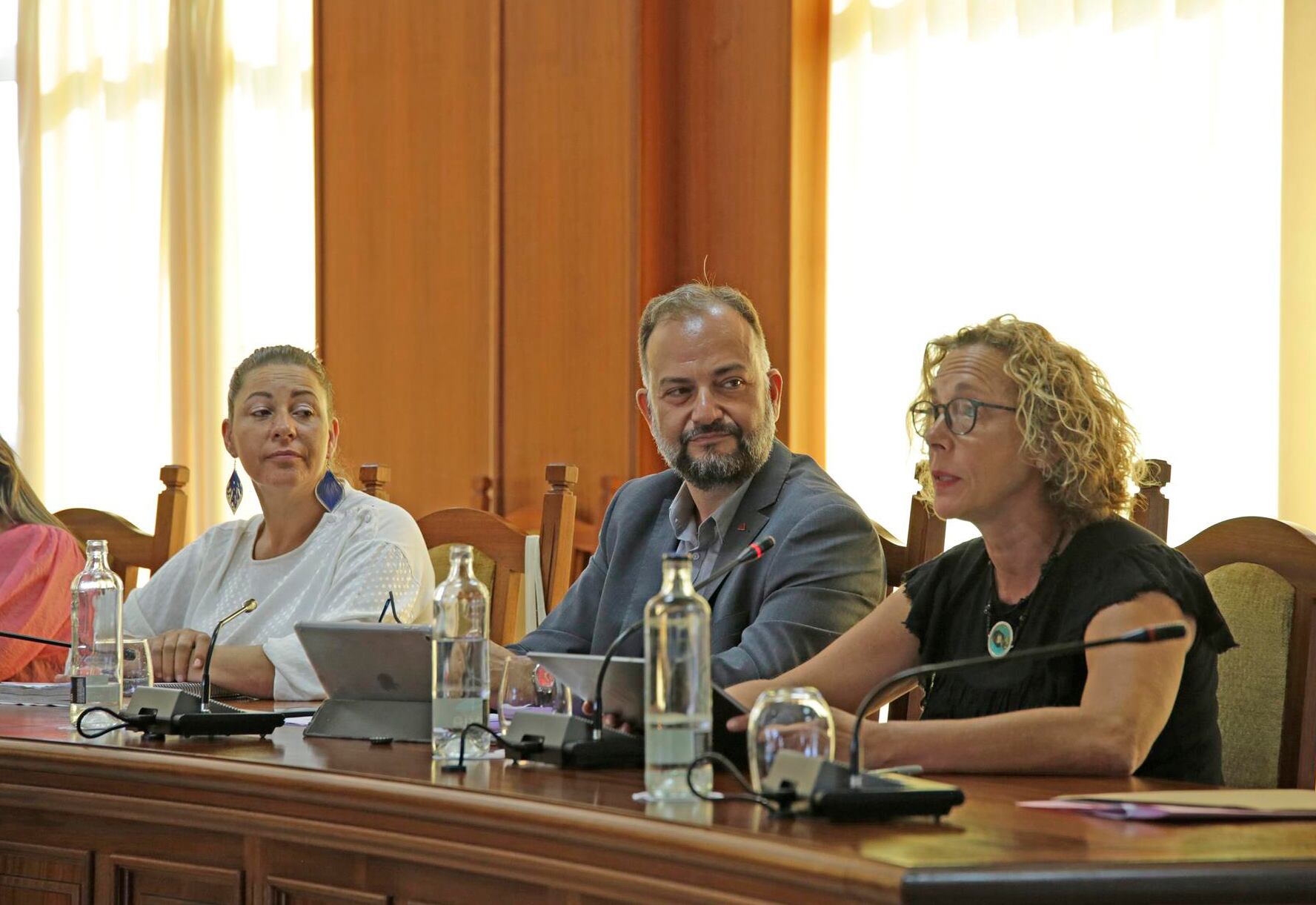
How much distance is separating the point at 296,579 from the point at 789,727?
170 centimetres

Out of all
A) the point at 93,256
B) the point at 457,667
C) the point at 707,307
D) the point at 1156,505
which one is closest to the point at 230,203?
the point at 93,256

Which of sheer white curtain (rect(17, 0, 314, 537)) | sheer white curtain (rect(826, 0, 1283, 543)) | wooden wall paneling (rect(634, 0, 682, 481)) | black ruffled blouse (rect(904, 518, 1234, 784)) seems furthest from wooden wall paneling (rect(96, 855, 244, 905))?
sheer white curtain (rect(17, 0, 314, 537))

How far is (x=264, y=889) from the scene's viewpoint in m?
1.68

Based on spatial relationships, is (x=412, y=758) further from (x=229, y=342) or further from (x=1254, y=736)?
(x=229, y=342)

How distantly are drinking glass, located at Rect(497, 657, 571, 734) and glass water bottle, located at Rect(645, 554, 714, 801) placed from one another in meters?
0.52

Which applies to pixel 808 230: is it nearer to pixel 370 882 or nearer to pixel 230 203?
pixel 230 203

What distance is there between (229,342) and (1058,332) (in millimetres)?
2643

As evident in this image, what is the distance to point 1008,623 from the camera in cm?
197

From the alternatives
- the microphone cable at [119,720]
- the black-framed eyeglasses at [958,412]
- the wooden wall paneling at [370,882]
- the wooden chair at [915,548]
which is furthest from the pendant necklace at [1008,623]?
the microphone cable at [119,720]

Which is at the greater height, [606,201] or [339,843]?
[606,201]

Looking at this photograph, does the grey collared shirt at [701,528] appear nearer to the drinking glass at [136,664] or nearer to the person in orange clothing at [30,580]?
the drinking glass at [136,664]

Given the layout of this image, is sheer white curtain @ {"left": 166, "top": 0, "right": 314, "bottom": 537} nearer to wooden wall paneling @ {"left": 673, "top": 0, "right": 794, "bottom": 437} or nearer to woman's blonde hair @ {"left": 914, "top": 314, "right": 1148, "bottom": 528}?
wooden wall paneling @ {"left": 673, "top": 0, "right": 794, "bottom": 437}

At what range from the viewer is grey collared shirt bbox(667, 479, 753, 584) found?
8.23ft

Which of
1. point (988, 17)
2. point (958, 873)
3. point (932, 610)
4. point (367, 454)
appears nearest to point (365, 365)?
point (367, 454)
